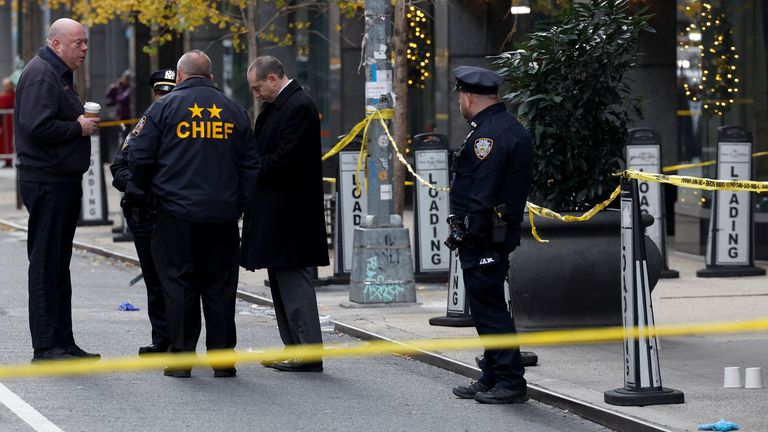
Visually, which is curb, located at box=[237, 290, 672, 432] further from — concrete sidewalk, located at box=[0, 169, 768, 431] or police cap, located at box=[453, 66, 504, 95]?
police cap, located at box=[453, 66, 504, 95]

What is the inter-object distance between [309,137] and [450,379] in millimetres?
1677

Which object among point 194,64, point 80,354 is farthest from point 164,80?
point 80,354

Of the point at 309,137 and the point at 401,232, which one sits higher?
the point at 309,137

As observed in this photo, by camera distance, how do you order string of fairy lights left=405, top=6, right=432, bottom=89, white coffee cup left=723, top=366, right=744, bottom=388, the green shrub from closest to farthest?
white coffee cup left=723, top=366, right=744, bottom=388 → the green shrub → string of fairy lights left=405, top=6, right=432, bottom=89

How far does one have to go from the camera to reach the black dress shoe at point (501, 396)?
8516 millimetres

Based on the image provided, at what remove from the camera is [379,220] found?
41.6 ft

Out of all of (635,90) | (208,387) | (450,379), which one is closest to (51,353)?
(208,387)

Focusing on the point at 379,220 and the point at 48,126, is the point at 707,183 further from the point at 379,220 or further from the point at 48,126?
the point at 379,220

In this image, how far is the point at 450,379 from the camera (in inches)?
371

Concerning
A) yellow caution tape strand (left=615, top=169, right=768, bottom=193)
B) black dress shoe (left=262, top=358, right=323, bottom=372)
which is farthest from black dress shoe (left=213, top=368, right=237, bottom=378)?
yellow caution tape strand (left=615, top=169, right=768, bottom=193)

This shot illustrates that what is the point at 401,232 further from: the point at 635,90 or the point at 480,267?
the point at 635,90

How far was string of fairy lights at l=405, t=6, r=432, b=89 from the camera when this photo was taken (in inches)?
883

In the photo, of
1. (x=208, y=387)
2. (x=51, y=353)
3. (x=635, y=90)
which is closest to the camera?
(x=208, y=387)

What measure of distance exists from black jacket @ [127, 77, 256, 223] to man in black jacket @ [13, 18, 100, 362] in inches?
22.4
